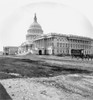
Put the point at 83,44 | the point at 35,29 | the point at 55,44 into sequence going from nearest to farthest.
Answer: the point at 55,44, the point at 83,44, the point at 35,29

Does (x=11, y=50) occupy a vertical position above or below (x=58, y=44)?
below

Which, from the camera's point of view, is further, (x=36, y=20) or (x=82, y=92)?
(x=36, y=20)

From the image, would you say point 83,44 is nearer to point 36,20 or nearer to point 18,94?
point 36,20

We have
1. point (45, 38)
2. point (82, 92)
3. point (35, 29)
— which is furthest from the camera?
point (35, 29)

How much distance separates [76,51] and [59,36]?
20167mm

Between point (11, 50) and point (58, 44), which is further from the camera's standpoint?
point (11, 50)

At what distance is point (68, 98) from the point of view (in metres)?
6.48

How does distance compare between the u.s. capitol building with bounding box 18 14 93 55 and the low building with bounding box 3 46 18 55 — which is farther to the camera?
the low building with bounding box 3 46 18 55

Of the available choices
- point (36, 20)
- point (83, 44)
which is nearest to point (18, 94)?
point (83, 44)

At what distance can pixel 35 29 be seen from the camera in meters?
122

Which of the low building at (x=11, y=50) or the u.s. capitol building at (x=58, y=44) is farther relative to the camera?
the low building at (x=11, y=50)

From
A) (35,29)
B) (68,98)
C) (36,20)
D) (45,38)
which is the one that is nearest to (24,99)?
(68,98)

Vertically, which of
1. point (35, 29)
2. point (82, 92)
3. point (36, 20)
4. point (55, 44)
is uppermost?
point (36, 20)

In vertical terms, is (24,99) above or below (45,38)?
below
